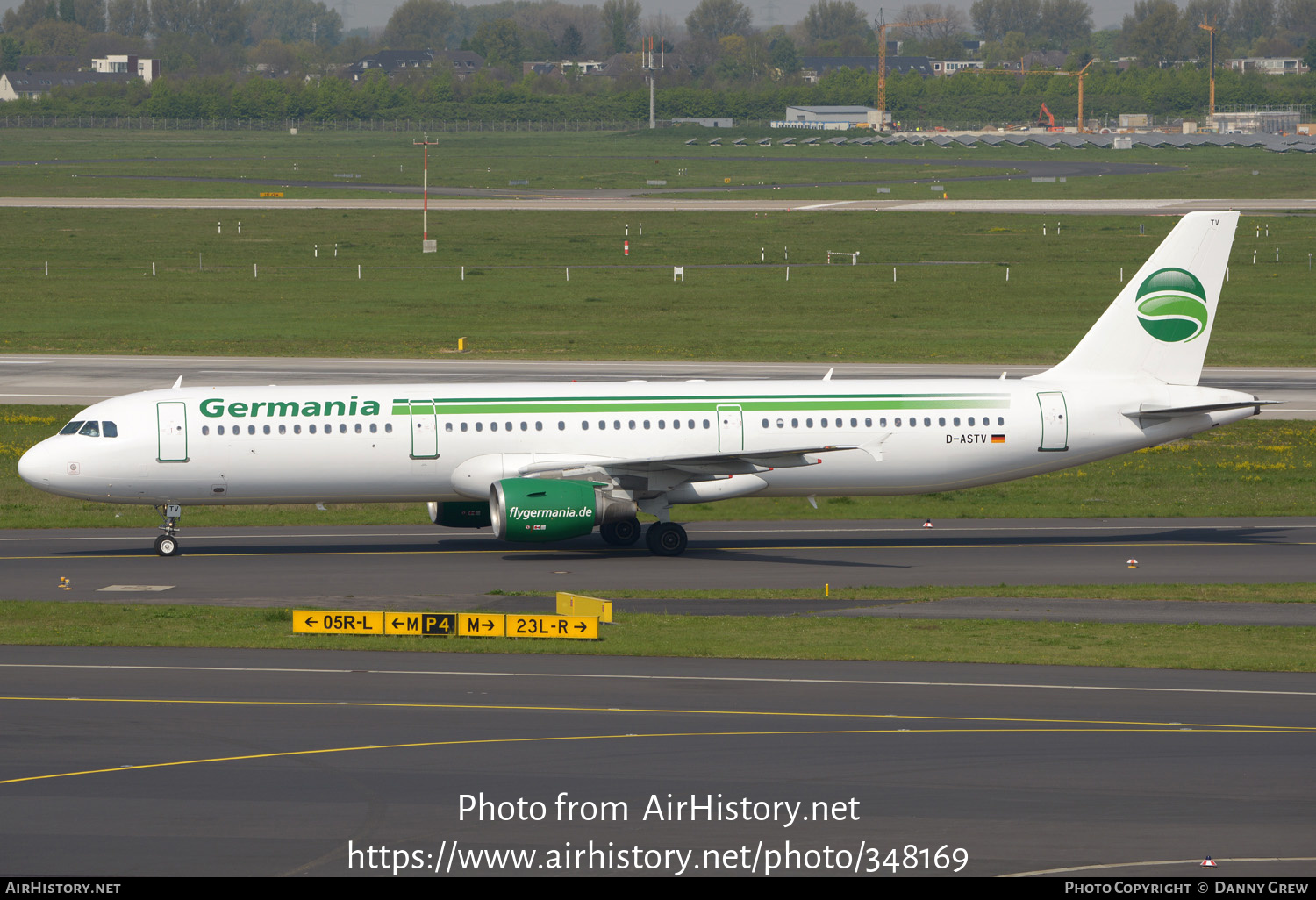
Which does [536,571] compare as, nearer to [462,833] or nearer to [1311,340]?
[462,833]

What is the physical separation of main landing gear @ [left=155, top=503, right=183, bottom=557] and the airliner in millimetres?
46

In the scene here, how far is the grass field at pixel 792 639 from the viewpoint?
29719 mm

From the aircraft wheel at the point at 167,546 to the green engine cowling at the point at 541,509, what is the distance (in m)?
8.81

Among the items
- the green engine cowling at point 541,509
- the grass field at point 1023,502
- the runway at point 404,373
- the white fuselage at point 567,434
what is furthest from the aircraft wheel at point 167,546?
the runway at point 404,373

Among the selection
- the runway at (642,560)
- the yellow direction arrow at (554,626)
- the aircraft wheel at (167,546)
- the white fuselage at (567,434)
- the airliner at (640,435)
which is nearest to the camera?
the yellow direction arrow at (554,626)

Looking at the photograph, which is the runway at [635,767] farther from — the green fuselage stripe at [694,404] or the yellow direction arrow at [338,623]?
the green fuselage stripe at [694,404]

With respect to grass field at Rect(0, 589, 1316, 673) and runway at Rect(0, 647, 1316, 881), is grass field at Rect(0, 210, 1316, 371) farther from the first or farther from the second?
runway at Rect(0, 647, 1316, 881)

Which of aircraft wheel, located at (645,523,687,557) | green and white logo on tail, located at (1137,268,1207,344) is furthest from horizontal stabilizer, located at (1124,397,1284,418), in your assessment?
aircraft wheel, located at (645,523,687,557)

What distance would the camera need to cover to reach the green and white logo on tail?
4409 cm

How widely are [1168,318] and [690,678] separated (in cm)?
2288

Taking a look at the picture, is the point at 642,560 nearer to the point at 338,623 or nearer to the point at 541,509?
the point at 541,509

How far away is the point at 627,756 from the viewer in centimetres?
2295

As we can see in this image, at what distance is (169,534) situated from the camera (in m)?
41.5

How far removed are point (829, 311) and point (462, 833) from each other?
75735 mm
